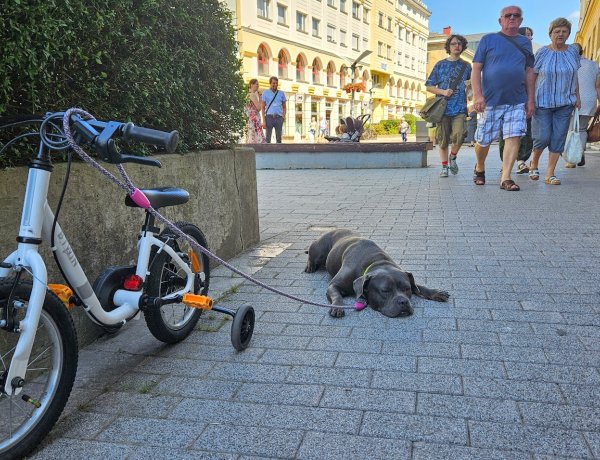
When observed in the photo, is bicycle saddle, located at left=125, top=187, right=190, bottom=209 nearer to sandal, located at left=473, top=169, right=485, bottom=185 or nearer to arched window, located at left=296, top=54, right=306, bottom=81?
sandal, located at left=473, top=169, right=485, bottom=185

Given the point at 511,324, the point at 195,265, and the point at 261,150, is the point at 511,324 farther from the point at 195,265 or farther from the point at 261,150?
the point at 261,150

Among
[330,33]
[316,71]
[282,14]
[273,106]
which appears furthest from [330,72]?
[273,106]

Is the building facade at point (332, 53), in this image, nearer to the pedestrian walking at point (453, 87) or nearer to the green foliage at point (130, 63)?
the pedestrian walking at point (453, 87)

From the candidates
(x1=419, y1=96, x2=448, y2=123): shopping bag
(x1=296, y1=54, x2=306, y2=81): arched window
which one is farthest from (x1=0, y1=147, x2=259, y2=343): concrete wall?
(x1=296, y1=54, x2=306, y2=81): arched window

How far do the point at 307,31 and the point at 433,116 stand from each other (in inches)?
1675

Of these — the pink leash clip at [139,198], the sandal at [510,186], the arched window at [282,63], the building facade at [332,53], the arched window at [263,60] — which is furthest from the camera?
the arched window at [282,63]

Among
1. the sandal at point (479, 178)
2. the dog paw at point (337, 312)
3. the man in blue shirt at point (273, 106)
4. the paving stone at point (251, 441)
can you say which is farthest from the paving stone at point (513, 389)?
the man in blue shirt at point (273, 106)

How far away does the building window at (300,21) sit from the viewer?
1896 inches

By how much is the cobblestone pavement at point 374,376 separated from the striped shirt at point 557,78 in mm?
4172

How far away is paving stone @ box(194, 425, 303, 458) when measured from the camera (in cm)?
211

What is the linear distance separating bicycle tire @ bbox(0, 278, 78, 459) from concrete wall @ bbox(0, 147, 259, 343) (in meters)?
0.64

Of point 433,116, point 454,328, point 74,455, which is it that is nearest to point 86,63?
point 74,455

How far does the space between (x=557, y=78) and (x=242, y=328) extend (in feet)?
24.2

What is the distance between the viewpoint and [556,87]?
837cm
